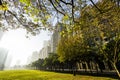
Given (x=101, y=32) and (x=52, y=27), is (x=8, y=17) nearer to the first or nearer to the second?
(x=52, y=27)

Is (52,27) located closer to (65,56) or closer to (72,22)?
(72,22)

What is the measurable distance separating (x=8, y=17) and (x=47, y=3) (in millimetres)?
5036

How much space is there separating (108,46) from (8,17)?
3096cm

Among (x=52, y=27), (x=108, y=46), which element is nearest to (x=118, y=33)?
(x=52, y=27)

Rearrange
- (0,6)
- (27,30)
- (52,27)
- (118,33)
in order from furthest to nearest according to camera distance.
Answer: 1. (118,33)
2. (27,30)
3. (52,27)
4. (0,6)

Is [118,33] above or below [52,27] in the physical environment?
above

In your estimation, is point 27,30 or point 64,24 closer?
point 64,24

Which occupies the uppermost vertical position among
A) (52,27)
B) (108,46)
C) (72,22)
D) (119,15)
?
(108,46)

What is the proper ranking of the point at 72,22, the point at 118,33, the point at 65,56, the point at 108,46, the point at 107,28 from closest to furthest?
the point at 72,22 < the point at 107,28 < the point at 118,33 < the point at 108,46 < the point at 65,56

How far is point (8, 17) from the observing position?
16.0 metres

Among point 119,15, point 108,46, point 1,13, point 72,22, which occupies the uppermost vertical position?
point 108,46

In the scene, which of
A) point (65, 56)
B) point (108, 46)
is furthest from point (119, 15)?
point (65, 56)

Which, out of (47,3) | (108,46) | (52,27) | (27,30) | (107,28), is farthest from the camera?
(108,46)

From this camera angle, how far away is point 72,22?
10.4 m
